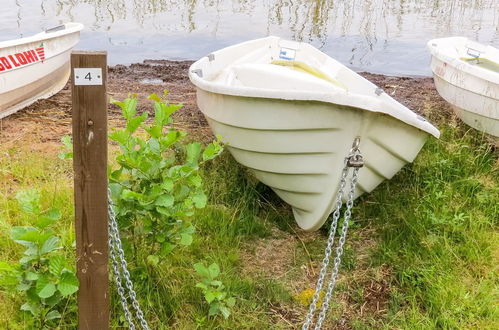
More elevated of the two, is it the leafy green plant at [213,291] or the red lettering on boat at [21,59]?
the red lettering on boat at [21,59]

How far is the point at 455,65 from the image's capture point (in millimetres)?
4656

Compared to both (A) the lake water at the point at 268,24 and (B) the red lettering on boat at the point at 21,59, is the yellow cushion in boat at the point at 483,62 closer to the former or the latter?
(A) the lake water at the point at 268,24

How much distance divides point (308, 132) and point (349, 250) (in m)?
0.96

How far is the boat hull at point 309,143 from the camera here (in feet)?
9.84

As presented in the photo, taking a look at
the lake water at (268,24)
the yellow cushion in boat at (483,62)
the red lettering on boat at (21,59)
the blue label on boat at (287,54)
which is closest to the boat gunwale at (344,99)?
the blue label on boat at (287,54)

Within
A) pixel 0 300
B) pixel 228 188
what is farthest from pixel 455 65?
pixel 0 300

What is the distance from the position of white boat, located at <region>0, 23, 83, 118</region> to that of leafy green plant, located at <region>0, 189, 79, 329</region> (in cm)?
318

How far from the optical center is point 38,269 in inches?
91.5

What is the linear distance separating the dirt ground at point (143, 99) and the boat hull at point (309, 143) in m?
1.36

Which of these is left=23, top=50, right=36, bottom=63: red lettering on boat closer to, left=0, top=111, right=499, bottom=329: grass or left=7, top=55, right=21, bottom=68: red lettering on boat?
left=7, top=55, right=21, bottom=68: red lettering on boat

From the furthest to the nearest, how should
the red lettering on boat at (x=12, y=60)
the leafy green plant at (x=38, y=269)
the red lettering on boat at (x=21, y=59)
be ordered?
the red lettering on boat at (x=21, y=59) → the red lettering on boat at (x=12, y=60) → the leafy green plant at (x=38, y=269)

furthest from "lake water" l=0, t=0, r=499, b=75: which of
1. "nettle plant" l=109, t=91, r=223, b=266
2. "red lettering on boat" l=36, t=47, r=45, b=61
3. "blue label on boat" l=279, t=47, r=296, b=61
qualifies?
"nettle plant" l=109, t=91, r=223, b=266

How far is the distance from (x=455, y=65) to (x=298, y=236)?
7.40ft

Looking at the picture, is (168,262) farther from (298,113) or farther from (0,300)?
(298,113)
